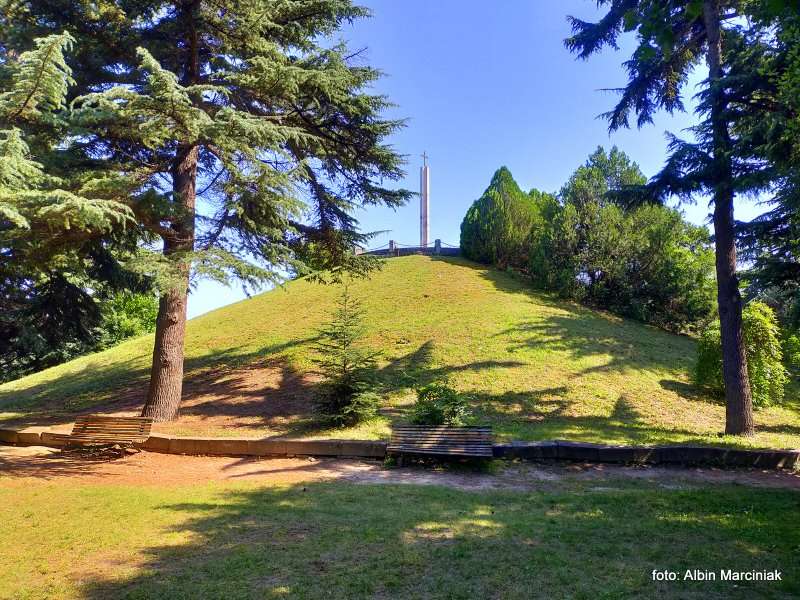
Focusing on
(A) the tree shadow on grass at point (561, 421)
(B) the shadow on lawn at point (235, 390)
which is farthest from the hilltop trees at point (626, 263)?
(A) the tree shadow on grass at point (561, 421)

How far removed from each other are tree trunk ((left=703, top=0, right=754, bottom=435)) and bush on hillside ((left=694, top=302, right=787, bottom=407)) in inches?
85.5

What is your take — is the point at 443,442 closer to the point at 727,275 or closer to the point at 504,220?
the point at 727,275

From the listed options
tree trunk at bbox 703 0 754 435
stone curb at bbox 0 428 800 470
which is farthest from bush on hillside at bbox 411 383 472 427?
tree trunk at bbox 703 0 754 435

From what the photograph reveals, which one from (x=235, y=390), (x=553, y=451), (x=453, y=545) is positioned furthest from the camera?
(x=235, y=390)

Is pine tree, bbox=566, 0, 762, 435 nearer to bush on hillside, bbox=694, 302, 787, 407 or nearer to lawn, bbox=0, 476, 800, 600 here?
bush on hillside, bbox=694, 302, 787, 407

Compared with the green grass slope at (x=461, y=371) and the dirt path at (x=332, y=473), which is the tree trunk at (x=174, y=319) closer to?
the green grass slope at (x=461, y=371)

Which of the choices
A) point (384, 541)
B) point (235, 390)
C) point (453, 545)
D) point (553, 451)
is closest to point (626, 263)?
point (553, 451)

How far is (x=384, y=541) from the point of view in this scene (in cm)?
453

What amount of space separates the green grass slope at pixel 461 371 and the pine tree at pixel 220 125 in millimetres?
3008

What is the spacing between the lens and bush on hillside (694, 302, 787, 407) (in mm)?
11961

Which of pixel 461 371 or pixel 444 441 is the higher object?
pixel 461 371

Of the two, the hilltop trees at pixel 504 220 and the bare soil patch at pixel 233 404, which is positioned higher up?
the hilltop trees at pixel 504 220

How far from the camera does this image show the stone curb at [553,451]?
829 centimetres

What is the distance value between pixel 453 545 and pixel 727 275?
9080mm
